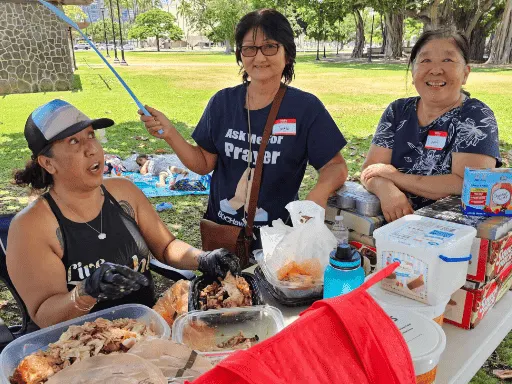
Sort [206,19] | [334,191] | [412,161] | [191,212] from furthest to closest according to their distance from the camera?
[206,19] < [191,212] < [412,161] < [334,191]

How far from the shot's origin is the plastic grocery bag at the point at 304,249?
1720mm

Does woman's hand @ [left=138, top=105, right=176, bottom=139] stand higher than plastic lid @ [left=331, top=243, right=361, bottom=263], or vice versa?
woman's hand @ [left=138, top=105, right=176, bottom=139]

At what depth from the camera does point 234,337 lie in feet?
4.50

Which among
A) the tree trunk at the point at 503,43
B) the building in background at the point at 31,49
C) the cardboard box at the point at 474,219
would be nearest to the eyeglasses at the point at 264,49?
the cardboard box at the point at 474,219

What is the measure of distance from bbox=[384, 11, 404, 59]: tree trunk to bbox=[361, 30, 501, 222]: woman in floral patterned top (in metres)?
34.7

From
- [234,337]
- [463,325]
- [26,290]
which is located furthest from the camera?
[26,290]

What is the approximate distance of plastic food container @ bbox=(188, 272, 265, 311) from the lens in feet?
5.07

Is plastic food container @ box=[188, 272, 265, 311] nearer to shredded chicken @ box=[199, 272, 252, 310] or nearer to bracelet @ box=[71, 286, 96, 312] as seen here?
shredded chicken @ box=[199, 272, 252, 310]

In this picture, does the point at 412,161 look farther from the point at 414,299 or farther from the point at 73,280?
the point at 73,280

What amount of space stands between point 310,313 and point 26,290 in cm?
132

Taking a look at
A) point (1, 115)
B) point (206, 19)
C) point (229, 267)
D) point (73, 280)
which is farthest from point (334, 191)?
point (206, 19)

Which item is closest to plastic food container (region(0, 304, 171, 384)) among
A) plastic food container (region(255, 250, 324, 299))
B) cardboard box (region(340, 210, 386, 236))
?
plastic food container (region(255, 250, 324, 299))

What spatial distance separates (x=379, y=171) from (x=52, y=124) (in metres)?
1.51

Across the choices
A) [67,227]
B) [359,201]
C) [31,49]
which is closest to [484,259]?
[359,201]
